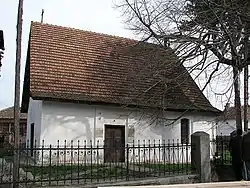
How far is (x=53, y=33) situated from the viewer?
22.0m

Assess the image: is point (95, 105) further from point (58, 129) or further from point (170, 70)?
point (170, 70)

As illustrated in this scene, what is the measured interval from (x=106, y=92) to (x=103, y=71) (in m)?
1.90

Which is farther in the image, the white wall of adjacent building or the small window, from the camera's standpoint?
the small window

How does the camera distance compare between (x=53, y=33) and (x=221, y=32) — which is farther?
(x=53, y=33)

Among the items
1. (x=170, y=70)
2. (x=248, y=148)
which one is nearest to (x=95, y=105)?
(x=170, y=70)

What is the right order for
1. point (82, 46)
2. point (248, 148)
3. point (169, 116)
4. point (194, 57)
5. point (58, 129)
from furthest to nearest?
point (82, 46), point (169, 116), point (58, 129), point (194, 57), point (248, 148)

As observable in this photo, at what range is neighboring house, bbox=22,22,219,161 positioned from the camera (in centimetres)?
1812

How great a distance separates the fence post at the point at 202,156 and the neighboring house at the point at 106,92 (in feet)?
17.1

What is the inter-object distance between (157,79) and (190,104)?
328cm

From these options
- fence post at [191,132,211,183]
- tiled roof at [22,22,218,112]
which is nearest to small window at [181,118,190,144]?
tiled roof at [22,22,218,112]

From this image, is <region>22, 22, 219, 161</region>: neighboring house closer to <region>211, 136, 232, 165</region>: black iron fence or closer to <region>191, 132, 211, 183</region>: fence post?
<region>211, 136, 232, 165</region>: black iron fence

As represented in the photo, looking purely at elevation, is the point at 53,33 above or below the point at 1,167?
above

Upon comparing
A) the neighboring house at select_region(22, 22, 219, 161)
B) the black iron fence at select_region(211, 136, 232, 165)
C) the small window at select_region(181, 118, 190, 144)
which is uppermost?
the neighboring house at select_region(22, 22, 219, 161)

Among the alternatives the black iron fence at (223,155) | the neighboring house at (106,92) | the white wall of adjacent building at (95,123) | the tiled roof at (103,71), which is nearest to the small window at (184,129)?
the neighboring house at (106,92)
